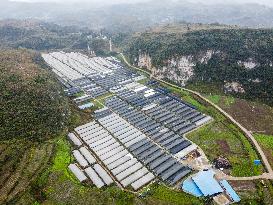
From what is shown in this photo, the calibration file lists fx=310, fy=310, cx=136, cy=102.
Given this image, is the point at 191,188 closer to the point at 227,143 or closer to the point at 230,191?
the point at 230,191

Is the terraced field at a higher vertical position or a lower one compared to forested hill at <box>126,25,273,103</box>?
lower

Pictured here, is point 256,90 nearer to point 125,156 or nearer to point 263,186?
point 263,186

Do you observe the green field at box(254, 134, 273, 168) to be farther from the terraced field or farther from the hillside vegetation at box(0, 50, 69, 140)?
the hillside vegetation at box(0, 50, 69, 140)

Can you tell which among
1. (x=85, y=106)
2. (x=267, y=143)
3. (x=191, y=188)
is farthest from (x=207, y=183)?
(x=85, y=106)

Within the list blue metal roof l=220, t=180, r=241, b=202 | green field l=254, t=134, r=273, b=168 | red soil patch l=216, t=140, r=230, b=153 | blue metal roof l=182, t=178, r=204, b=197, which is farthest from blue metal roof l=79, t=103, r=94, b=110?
green field l=254, t=134, r=273, b=168

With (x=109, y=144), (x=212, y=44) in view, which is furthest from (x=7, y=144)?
(x=212, y=44)

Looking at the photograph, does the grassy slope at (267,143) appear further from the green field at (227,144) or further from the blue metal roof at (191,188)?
the blue metal roof at (191,188)

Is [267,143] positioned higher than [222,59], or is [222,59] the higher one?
[222,59]
